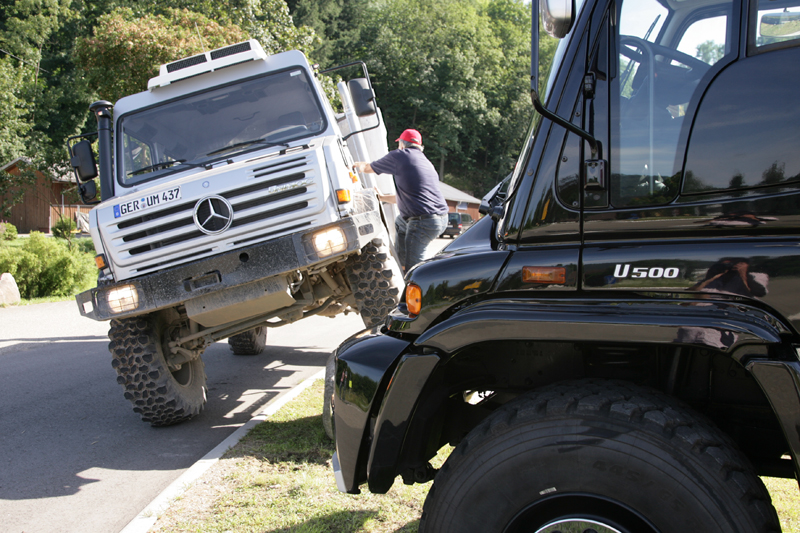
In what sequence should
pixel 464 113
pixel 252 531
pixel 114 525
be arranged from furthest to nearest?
pixel 464 113 < pixel 114 525 < pixel 252 531

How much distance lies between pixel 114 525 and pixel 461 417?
2165mm

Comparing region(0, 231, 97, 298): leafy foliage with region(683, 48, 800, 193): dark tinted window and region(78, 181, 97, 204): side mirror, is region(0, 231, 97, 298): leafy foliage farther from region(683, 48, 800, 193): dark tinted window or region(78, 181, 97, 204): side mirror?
region(683, 48, 800, 193): dark tinted window

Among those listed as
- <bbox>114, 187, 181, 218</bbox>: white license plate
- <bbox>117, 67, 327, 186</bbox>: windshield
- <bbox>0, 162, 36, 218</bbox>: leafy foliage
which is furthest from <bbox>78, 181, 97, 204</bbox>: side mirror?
<bbox>0, 162, 36, 218</bbox>: leafy foliage

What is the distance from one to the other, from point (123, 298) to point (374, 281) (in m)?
1.89

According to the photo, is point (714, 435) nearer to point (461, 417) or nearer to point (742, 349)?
point (742, 349)

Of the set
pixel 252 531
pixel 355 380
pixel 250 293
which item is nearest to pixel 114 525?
pixel 252 531

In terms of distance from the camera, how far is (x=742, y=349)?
5.35ft

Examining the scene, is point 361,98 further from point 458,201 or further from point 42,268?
point 458,201

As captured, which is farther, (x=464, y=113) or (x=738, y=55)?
(x=464, y=113)

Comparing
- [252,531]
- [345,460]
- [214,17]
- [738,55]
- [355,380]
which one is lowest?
[252,531]

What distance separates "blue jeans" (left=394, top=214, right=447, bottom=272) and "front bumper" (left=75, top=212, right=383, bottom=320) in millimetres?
1738

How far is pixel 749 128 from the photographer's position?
1706 millimetres

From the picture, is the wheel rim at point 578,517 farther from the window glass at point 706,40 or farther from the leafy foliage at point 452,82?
the leafy foliage at point 452,82

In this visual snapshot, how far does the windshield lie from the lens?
16.6ft
